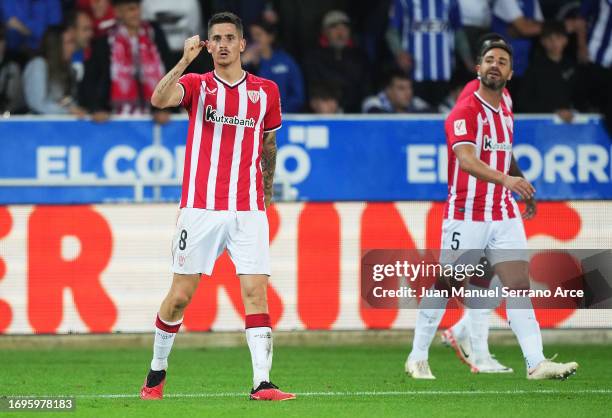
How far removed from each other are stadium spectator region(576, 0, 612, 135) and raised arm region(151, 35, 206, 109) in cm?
772

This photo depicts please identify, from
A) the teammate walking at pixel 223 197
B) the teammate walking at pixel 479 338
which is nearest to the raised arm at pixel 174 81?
the teammate walking at pixel 223 197

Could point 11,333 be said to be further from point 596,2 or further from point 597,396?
point 596,2

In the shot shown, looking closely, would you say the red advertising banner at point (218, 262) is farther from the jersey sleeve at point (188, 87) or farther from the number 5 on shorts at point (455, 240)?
the jersey sleeve at point (188, 87)

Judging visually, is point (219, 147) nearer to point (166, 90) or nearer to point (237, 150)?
point (237, 150)

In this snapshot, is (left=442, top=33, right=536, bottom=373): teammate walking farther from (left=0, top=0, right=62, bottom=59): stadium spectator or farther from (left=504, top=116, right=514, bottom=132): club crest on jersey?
(left=0, top=0, right=62, bottom=59): stadium spectator

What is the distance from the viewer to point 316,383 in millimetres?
10297

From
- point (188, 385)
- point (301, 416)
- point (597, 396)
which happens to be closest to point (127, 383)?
point (188, 385)

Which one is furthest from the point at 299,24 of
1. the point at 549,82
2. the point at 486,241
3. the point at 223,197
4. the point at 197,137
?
the point at 223,197

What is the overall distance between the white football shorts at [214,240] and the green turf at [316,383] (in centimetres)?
82

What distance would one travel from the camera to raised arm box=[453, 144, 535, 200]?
966cm

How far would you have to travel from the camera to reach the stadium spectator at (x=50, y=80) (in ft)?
51.8

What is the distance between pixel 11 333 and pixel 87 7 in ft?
16.0

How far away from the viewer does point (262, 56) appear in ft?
53.0

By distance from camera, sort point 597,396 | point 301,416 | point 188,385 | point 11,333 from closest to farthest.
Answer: point 301,416, point 597,396, point 188,385, point 11,333
